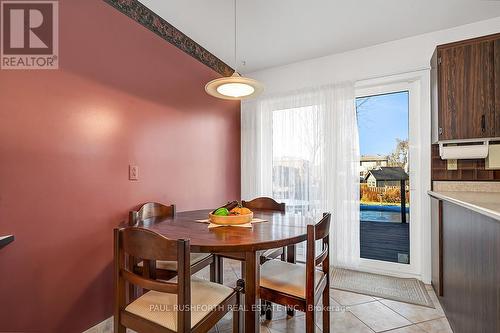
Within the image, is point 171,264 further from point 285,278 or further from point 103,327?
point 285,278

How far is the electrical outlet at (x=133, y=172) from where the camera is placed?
2078 millimetres

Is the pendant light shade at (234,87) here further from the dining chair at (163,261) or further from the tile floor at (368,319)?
the tile floor at (368,319)

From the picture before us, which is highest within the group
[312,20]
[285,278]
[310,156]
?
[312,20]

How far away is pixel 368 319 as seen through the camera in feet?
6.51

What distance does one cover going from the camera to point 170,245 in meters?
1.08

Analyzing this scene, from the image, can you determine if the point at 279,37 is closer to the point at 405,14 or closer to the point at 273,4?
the point at 273,4

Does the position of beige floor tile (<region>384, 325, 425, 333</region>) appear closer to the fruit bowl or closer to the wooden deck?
the wooden deck

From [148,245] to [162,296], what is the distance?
0.42m

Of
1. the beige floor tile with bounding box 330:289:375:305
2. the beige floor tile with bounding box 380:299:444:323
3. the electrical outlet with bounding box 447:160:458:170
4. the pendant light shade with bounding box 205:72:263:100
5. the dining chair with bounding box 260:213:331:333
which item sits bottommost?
the beige floor tile with bounding box 330:289:375:305

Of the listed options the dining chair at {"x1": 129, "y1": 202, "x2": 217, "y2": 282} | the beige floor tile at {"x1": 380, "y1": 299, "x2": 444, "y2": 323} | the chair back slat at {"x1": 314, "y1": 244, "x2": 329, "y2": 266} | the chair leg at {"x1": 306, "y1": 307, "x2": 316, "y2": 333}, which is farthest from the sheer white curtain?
the chair leg at {"x1": 306, "y1": 307, "x2": 316, "y2": 333}

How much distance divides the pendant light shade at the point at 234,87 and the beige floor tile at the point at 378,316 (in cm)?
196

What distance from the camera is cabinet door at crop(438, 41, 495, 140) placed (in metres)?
2.11

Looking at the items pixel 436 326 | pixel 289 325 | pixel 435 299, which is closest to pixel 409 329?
pixel 436 326

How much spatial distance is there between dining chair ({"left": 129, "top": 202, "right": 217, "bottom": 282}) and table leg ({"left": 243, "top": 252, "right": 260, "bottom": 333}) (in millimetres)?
592
